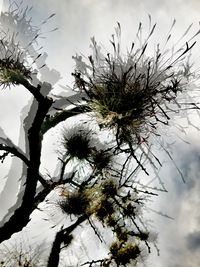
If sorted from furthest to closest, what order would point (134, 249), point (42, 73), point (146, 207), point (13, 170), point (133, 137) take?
point (13, 170) < point (42, 73) < point (146, 207) < point (134, 249) < point (133, 137)

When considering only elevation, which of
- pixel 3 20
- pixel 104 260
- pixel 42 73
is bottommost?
pixel 104 260

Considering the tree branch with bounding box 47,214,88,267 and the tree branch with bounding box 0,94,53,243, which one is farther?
the tree branch with bounding box 47,214,88,267

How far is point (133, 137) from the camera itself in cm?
348

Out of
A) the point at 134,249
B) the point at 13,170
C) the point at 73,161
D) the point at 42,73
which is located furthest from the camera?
the point at 13,170

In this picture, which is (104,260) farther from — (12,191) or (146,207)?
(12,191)

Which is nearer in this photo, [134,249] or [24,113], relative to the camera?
[134,249]

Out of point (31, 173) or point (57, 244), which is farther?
point (57, 244)

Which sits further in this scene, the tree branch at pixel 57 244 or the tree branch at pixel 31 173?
the tree branch at pixel 57 244

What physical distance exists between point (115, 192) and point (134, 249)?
0.78 meters

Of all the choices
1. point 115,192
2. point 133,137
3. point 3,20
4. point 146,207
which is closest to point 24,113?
point 3,20

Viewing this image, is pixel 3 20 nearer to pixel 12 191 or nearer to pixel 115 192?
pixel 115 192

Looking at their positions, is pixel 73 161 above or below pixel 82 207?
above

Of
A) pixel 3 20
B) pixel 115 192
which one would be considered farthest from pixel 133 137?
pixel 3 20

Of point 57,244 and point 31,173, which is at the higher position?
point 31,173
